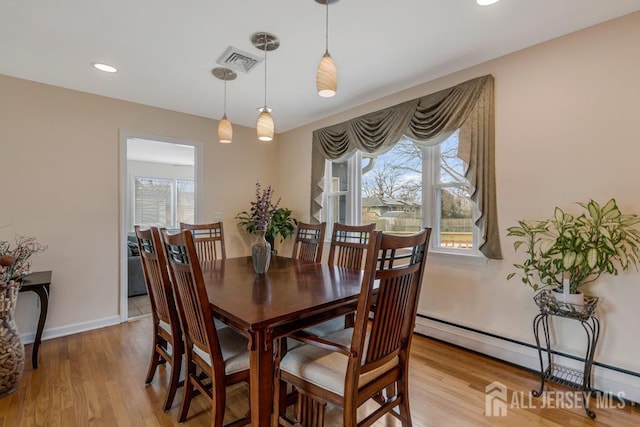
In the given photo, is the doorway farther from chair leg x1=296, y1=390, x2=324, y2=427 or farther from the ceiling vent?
chair leg x1=296, y1=390, x2=324, y2=427

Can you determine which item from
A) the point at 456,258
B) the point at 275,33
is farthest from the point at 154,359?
the point at 456,258

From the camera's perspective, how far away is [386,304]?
134 cm

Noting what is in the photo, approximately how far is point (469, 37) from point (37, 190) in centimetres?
400

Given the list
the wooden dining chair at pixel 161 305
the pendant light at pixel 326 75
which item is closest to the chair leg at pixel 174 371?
the wooden dining chair at pixel 161 305

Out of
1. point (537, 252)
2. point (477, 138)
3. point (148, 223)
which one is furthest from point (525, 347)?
point (148, 223)

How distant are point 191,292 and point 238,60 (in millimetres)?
1946

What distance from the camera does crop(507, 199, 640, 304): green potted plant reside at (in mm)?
1836

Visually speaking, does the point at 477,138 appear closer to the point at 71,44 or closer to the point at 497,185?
the point at 497,185

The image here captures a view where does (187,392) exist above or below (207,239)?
below

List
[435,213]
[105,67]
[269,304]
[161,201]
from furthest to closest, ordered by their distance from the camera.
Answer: [161,201] < [435,213] < [105,67] < [269,304]

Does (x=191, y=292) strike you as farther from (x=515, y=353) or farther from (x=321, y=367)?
→ (x=515, y=353)

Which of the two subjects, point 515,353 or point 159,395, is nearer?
point 159,395

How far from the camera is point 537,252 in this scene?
231cm

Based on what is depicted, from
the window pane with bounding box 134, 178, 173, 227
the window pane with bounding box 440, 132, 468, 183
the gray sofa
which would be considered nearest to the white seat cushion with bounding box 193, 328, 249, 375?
the window pane with bounding box 440, 132, 468, 183
